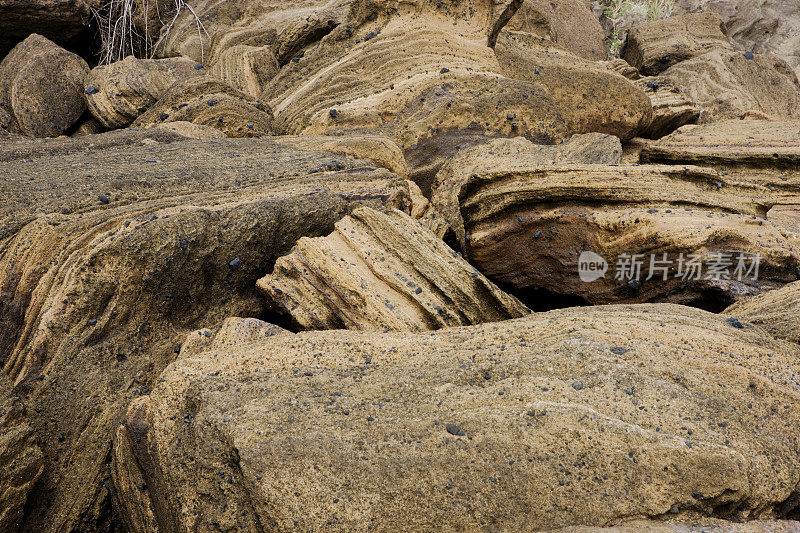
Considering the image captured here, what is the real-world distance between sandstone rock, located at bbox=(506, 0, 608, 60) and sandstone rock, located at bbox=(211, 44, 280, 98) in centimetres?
396

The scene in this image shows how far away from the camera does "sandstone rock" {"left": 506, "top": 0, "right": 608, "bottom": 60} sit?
33.9 feet

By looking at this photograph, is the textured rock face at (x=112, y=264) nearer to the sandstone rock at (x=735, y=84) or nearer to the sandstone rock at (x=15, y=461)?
the sandstone rock at (x=15, y=461)

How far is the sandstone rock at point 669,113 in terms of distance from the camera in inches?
337

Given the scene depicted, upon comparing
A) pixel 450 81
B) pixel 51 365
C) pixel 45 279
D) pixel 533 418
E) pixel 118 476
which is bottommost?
pixel 118 476

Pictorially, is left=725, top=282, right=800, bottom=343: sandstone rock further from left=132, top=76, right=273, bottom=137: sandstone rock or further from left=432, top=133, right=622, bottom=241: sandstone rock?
left=132, top=76, right=273, bottom=137: sandstone rock

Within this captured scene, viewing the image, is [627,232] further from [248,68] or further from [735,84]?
[735,84]

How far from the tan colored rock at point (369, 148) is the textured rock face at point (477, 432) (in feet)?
9.36

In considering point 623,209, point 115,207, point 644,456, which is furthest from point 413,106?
point 644,456

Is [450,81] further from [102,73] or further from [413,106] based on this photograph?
[102,73]

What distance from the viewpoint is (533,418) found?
3.06m

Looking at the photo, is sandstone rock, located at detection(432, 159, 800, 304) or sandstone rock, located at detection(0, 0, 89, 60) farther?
sandstone rock, located at detection(0, 0, 89, 60)

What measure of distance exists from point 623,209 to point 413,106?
2.72 meters

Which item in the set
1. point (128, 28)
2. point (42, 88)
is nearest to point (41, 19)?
point (128, 28)

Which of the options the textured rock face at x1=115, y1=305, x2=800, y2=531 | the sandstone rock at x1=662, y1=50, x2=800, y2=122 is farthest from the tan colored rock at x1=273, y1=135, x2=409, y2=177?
the sandstone rock at x1=662, y1=50, x2=800, y2=122
